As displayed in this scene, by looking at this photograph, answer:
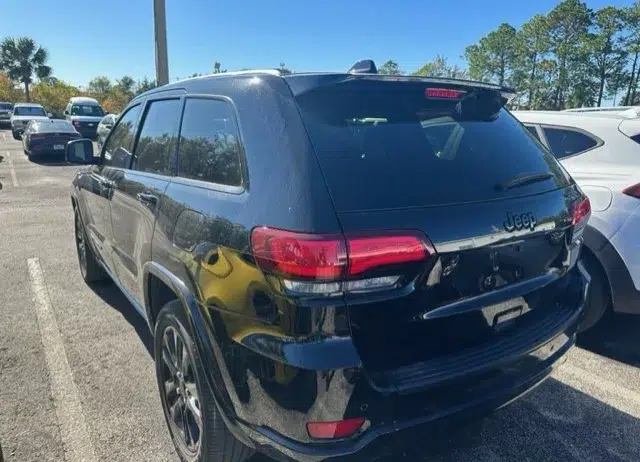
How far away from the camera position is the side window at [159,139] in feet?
8.66

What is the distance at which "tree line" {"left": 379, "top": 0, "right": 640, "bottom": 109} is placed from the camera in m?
38.5

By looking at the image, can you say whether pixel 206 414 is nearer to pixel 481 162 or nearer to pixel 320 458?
pixel 320 458

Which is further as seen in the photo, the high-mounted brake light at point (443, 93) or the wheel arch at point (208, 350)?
the high-mounted brake light at point (443, 93)

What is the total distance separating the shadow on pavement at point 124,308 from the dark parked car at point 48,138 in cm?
1332

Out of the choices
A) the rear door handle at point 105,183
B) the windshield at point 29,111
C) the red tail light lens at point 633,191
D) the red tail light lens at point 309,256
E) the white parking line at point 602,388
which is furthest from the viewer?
the windshield at point 29,111

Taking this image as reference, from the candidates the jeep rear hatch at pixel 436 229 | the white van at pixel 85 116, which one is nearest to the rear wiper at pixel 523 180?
the jeep rear hatch at pixel 436 229

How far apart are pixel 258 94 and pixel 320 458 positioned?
4.54 feet

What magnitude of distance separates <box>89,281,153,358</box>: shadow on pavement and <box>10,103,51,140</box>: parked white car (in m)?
23.9

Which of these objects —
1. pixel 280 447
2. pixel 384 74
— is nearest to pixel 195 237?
A: pixel 280 447

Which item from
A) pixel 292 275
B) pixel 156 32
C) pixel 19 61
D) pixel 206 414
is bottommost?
pixel 206 414

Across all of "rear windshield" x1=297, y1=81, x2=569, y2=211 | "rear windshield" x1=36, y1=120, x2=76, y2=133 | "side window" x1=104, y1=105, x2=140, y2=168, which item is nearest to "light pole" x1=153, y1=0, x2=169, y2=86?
"rear windshield" x1=36, y1=120, x2=76, y2=133

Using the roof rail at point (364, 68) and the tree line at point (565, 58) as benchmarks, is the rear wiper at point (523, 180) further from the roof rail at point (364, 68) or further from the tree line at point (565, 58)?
the tree line at point (565, 58)

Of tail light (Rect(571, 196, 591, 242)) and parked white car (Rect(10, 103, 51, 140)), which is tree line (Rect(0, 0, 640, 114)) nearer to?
parked white car (Rect(10, 103, 51, 140))

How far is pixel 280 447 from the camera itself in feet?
5.47
